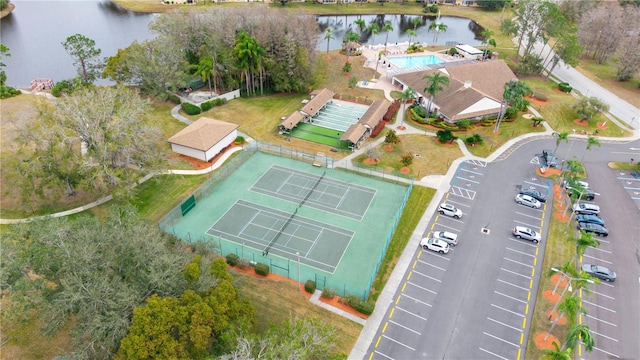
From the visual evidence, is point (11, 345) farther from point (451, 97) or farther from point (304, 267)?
point (451, 97)

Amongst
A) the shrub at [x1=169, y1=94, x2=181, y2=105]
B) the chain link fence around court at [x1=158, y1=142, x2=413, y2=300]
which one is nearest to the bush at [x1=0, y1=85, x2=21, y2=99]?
the shrub at [x1=169, y1=94, x2=181, y2=105]

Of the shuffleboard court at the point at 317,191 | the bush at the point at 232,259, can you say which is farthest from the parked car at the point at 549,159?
the bush at the point at 232,259

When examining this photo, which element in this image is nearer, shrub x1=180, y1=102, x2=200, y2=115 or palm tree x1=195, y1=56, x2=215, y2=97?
shrub x1=180, y1=102, x2=200, y2=115

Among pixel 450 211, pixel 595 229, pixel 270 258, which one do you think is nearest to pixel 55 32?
pixel 270 258

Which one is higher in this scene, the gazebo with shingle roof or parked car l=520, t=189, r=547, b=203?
the gazebo with shingle roof

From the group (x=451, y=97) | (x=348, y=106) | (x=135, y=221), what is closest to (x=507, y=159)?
(x=451, y=97)

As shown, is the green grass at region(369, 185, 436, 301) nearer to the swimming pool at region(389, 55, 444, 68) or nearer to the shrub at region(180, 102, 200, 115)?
the shrub at region(180, 102, 200, 115)

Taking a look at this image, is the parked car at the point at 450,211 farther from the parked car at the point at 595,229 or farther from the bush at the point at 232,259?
the bush at the point at 232,259
